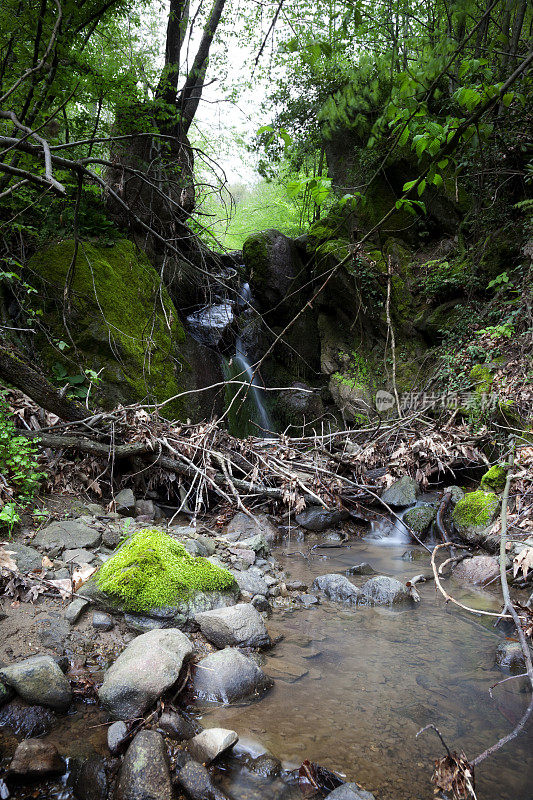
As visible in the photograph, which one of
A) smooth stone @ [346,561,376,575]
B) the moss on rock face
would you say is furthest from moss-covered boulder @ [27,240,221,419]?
smooth stone @ [346,561,376,575]

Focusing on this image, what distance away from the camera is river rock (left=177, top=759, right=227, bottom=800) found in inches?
68.0

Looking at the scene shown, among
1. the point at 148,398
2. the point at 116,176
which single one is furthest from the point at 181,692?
the point at 116,176

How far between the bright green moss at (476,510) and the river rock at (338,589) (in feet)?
5.89

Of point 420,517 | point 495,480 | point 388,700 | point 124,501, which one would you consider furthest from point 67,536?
point 495,480

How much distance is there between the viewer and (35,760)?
1.76m

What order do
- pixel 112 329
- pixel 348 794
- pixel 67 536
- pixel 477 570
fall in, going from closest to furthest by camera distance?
pixel 348 794 → pixel 67 536 → pixel 477 570 → pixel 112 329

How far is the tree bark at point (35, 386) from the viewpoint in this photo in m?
4.02

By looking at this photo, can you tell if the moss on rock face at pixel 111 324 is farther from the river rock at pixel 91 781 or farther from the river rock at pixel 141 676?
the river rock at pixel 91 781

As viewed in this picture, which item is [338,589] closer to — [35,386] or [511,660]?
[511,660]

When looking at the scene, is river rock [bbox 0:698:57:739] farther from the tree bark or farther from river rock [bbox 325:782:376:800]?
the tree bark

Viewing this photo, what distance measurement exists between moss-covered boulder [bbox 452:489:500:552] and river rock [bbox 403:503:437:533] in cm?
40

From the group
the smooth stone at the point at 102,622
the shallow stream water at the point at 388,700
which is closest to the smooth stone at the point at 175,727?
the shallow stream water at the point at 388,700

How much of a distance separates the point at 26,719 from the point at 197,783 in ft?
2.78

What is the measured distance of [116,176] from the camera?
26.5 feet
